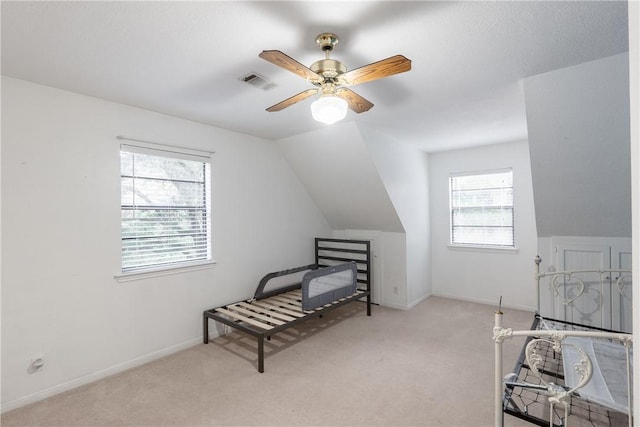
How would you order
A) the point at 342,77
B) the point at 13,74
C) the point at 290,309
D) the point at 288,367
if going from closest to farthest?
the point at 342,77, the point at 13,74, the point at 288,367, the point at 290,309

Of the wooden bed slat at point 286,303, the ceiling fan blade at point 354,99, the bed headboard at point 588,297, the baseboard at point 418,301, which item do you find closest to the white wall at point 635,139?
the ceiling fan blade at point 354,99

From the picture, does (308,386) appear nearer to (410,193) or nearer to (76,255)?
(76,255)

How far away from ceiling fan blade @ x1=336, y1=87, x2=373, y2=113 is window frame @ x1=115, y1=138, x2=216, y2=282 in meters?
1.88

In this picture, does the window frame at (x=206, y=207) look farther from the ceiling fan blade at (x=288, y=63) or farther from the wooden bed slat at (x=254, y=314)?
the ceiling fan blade at (x=288, y=63)

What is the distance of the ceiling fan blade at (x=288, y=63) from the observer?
1.44 m

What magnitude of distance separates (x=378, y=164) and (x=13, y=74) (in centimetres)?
322

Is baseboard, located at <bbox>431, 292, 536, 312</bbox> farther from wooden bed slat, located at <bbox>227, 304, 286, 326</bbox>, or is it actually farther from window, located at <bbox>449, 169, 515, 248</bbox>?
wooden bed slat, located at <bbox>227, 304, 286, 326</bbox>

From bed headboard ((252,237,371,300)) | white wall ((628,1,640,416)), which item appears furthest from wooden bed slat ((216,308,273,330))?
white wall ((628,1,640,416))

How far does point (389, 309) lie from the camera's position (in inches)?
171

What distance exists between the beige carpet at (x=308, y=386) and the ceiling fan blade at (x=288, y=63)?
2155 mm

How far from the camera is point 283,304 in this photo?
11.5 ft

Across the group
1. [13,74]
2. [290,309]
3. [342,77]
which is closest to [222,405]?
[290,309]

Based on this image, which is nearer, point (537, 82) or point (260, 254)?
point (537, 82)

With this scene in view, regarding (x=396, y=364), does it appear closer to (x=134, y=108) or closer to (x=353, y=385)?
(x=353, y=385)
